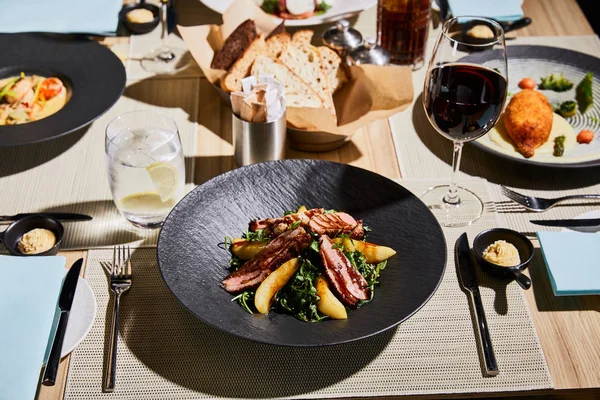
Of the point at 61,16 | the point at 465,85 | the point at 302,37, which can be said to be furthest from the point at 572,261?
the point at 61,16

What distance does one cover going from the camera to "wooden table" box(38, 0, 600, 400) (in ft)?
3.54

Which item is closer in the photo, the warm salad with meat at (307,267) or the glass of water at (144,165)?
the warm salad with meat at (307,267)

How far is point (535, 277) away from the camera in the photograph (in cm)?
125

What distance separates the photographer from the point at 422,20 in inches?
70.6

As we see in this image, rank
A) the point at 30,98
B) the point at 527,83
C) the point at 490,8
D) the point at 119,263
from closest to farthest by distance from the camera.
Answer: the point at 119,263, the point at 30,98, the point at 527,83, the point at 490,8

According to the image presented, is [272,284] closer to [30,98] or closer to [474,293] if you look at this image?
[474,293]

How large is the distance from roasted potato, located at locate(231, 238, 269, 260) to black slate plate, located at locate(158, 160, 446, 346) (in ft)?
0.08

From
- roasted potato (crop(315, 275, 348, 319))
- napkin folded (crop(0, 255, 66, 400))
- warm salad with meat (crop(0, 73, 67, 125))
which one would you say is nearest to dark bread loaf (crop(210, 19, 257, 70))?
warm salad with meat (crop(0, 73, 67, 125))

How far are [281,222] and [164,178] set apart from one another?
0.27 m

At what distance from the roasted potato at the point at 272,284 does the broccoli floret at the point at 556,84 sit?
99cm

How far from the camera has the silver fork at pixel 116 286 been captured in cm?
105

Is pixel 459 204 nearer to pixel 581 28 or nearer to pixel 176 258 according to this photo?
pixel 176 258

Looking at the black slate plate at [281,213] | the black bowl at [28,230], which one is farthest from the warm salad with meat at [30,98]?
the black slate plate at [281,213]

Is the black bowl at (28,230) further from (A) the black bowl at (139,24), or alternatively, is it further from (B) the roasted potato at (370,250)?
(A) the black bowl at (139,24)
